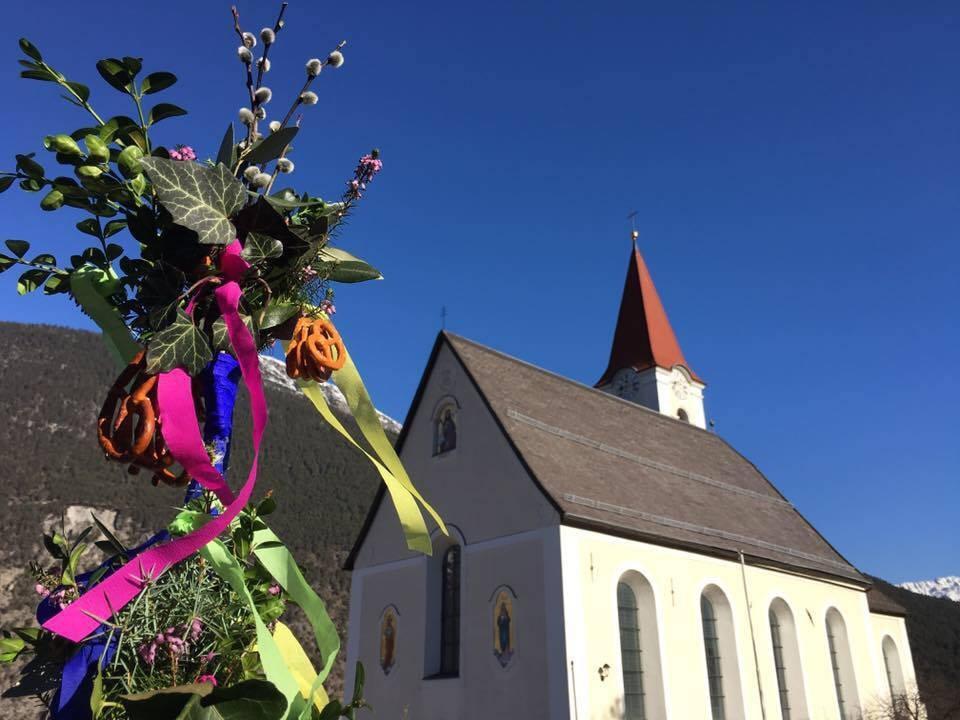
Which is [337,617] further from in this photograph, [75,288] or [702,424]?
[75,288]

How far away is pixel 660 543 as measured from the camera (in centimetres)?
1555

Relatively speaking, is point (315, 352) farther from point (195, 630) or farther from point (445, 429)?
point (445, 429)

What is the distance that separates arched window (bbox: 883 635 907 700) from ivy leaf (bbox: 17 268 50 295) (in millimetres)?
26754

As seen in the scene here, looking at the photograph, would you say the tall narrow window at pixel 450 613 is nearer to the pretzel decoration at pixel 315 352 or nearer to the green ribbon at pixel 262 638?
the pretzel decoration at pixel 315 352

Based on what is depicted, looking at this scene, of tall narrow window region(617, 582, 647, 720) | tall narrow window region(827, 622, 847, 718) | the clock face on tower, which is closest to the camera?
tall narrow window region(617, 582, 647, 720)

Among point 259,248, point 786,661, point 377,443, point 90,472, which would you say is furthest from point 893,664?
point 90,472

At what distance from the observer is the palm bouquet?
1830mm

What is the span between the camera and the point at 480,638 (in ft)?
47.2

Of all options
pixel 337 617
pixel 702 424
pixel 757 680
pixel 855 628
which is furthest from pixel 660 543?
pixel 337 617

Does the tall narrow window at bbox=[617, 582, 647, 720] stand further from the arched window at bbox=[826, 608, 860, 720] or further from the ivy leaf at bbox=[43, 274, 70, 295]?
the ivy leaf at bbox=[43, 274, 70, 295]

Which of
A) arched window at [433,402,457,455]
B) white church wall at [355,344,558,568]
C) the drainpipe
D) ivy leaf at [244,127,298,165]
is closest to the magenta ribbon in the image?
→ ivy leaf at [244,127,298,165]

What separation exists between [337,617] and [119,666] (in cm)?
5361

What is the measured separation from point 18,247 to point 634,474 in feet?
55.1

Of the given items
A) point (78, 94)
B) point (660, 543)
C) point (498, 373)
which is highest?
point (498, 373)
